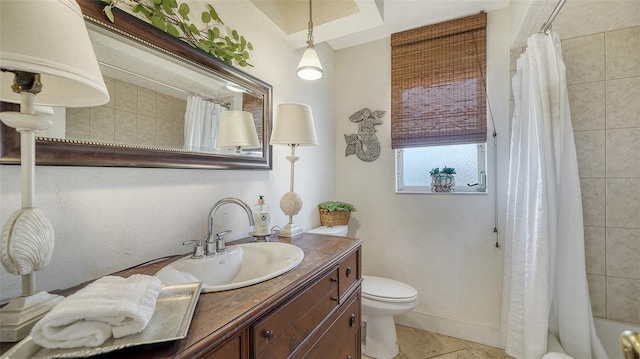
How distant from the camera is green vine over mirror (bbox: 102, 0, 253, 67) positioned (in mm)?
920

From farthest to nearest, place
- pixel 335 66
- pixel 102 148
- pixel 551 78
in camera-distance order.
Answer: pixel 335 66 → pixel 551 78 → pixel 102 148

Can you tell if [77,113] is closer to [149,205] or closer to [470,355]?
[149,205]

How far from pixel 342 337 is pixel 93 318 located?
96 cm

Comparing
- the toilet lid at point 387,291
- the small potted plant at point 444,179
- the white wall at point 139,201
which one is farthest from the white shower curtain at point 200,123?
the small potted plant at point 444,179

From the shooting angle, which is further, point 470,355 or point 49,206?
point 470,355

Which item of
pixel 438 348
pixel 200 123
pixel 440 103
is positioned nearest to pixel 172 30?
pixel 200 123

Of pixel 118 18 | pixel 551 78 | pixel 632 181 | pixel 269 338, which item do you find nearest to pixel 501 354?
pixel 632 181

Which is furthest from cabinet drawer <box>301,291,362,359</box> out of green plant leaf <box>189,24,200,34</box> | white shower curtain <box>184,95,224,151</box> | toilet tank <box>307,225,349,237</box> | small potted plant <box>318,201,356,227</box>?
green plant leaf <box>189,24,200,34</box>

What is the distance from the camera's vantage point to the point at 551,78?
1496mm

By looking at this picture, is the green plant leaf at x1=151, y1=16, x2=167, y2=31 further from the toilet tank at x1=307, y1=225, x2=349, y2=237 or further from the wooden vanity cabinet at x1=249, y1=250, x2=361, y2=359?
the toilet tank at x1=307, y1=225, x2=349, y2=237

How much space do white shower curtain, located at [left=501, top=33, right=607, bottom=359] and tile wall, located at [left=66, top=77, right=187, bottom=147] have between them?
6.10ft

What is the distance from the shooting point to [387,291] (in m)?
1.73

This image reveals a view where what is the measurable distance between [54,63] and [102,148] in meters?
0.41

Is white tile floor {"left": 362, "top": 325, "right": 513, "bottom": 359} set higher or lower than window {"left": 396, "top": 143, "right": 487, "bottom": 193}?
lower
